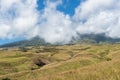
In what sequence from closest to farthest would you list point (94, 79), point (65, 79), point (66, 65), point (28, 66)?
point (94, 79)
point (65, 79)
point (66, 65)
point (28, 66)

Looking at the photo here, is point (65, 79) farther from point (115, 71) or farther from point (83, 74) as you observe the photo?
point (115, 71)

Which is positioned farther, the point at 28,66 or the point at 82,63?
the point at 28,66

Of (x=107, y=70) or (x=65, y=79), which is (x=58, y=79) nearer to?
(x=65, y=79)

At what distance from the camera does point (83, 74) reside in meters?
16.7

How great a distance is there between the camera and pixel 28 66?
105750 mm

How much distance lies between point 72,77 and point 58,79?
0.85 meters

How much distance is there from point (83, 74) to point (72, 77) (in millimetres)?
696

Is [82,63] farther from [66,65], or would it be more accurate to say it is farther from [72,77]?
[72,77]

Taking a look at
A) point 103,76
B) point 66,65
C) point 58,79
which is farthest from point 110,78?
point 66,65

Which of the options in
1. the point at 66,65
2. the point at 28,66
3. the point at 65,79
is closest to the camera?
the point at 65,79

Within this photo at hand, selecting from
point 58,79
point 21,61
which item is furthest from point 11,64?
point 58,79

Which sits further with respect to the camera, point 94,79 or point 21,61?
point 21,61

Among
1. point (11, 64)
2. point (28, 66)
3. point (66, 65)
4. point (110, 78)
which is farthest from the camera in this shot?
point (11, 64)

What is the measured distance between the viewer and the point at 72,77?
16500 mm
